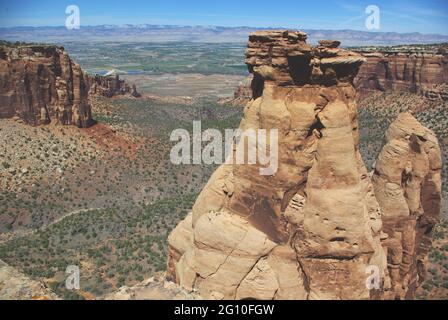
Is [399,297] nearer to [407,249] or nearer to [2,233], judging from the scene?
[407,249]

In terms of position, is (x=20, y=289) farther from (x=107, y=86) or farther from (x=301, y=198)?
(x=107, y=86)

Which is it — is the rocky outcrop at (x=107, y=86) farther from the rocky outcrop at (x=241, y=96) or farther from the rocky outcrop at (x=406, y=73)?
the rocky outcrop at (x=406, y=73)

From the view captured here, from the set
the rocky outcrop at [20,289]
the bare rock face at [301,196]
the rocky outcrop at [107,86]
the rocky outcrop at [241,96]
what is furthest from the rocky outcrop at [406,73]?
the rocky outcrop at [20,289]

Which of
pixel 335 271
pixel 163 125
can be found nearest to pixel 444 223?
pixel 335 271

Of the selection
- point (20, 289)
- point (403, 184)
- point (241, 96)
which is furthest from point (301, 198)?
point (241, 96)

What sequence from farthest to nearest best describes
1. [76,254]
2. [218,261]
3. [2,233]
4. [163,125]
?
[163,125] → [2,233] → [76,254] → [218,261]

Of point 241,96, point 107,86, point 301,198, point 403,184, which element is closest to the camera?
point 301,198
